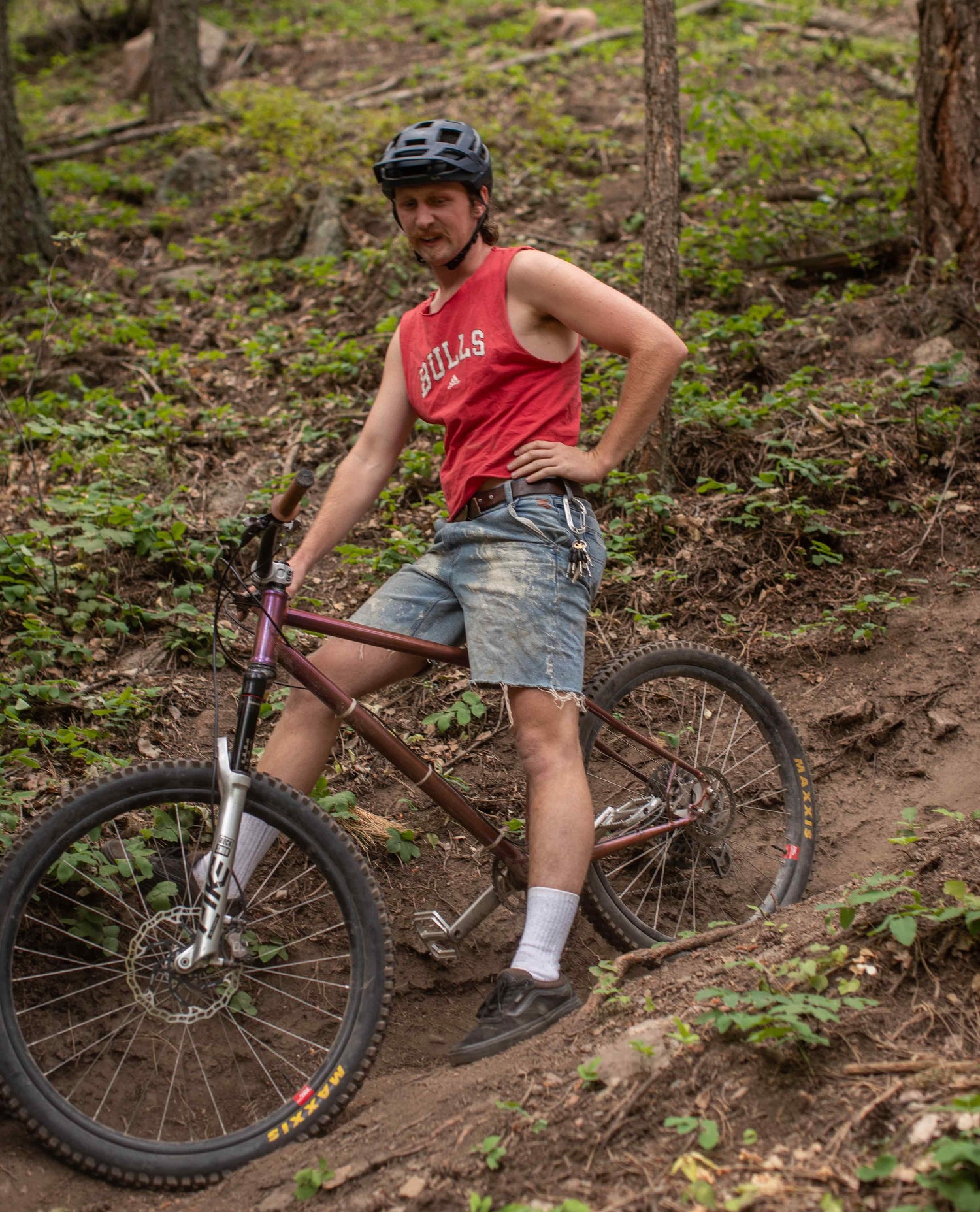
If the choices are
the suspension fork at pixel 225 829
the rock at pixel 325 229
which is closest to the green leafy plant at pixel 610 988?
the suspension fork at pixel 225 829

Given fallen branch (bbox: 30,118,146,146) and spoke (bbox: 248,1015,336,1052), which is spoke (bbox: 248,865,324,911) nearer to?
spoke (bbox: 248,1015,336,1052)

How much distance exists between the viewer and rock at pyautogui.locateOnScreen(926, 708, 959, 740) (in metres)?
4.52

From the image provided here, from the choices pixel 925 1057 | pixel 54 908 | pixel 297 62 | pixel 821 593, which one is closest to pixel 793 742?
pixel 821 593

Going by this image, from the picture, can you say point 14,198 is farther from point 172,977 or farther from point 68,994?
point 172,977

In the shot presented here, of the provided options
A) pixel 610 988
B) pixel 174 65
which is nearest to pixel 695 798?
pixel 610 988

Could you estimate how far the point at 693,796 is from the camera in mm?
3883

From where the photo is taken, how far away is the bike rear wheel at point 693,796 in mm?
Answer: 3707

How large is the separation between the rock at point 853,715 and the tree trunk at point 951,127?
334 cm

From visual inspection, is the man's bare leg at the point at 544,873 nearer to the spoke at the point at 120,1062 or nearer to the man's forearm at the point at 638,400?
the man's forearm at the point at 638,400

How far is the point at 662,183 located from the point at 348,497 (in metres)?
3.19

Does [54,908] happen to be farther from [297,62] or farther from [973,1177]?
[297,62]

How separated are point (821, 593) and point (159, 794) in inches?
143

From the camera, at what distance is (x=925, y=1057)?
7.35 feet

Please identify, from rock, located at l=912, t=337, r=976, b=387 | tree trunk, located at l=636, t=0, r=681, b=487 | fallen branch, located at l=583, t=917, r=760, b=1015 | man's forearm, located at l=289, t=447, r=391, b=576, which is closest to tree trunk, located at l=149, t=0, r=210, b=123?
tree trunk, located at l=636, t=0, r=681, b=487
